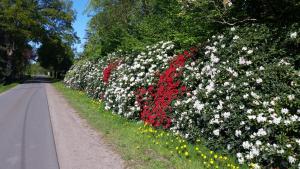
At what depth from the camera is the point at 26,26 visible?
44.7 m

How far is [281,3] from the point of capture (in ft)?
26.3

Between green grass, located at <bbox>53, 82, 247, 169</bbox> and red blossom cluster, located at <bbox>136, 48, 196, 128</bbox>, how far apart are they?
1.08ft

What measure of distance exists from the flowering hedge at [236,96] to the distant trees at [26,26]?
3655cm

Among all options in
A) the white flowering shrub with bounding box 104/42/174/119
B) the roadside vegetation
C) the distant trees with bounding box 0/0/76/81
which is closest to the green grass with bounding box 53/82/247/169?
the roadside vegetation

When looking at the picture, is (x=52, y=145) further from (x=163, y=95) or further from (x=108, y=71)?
(x=108, y=71)

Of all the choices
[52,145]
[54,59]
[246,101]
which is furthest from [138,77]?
[54,59]

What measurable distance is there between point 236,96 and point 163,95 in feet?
10.8

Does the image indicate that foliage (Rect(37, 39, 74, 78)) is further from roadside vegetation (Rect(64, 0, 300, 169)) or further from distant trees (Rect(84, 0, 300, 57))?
roadside vegetation (Rect(64, 0, 300, 169))

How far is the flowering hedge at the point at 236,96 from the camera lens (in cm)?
580

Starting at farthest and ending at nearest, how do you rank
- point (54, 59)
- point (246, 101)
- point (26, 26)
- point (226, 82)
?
point (54, 59) < point (26, 26) < point (226, 82) < point (246, 101)

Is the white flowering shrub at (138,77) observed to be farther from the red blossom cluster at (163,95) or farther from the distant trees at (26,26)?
the distant trees at (26,26)

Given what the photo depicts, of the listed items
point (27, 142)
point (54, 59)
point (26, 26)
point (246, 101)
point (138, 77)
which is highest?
point (26, 26)

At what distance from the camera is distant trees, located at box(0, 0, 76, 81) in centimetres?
4344

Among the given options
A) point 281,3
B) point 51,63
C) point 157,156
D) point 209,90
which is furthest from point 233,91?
point 51,63
